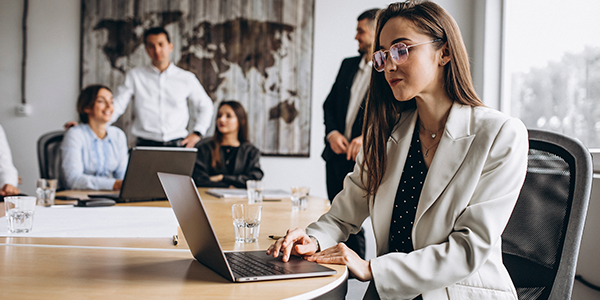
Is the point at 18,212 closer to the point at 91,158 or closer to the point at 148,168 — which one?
the point at 148,168

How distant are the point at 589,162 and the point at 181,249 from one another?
37.4 inches

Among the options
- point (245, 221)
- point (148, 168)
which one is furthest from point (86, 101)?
point (245, 221)

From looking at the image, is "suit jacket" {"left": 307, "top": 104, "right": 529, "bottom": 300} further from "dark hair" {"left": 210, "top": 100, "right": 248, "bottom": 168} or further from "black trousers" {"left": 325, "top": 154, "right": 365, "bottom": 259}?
"dark hair" {"left": 210, "top": 100, "right": 248, "bottom": 168}

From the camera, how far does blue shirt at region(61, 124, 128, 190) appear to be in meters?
2.58

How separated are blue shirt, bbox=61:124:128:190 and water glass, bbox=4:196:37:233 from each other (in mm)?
1394

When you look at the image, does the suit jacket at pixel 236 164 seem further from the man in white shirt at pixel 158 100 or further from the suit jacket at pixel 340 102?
the suit jacket at pixel 340 102

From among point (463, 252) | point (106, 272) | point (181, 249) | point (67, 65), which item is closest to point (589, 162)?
point (463, 252)

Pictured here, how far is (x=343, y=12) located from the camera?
4.34 metres

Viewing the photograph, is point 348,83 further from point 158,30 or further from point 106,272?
point 106,272

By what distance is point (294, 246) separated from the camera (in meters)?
1.02

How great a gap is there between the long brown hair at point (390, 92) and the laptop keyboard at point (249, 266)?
16.6 inches

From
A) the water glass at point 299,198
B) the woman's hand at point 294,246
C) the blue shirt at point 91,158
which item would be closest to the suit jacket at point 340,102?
the water glass at point 299,198

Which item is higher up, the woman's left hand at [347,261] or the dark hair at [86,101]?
the dark hair at [86,101]

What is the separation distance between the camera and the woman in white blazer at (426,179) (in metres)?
0.96
